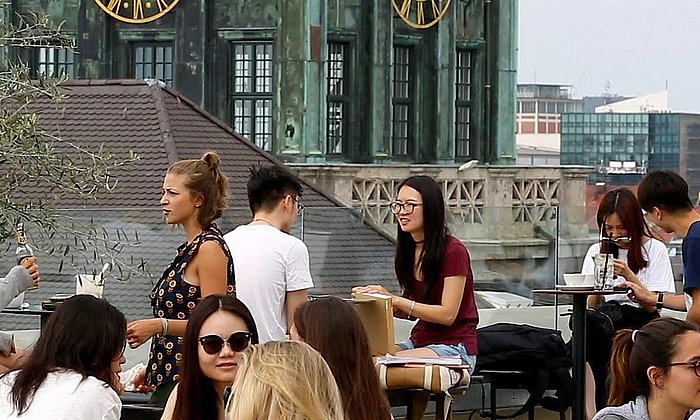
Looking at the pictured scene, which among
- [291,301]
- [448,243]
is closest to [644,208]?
[448,243]

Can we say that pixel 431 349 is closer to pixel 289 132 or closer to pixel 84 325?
pixel 84 325

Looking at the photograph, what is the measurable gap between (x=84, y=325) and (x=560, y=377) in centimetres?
471

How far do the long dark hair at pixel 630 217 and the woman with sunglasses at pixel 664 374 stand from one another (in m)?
2.80

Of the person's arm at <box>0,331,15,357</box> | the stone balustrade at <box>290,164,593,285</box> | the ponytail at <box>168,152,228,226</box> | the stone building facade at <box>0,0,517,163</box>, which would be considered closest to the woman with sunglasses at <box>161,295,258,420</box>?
the ponytail at <box>168,152,228,226</box>

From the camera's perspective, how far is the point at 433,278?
30.2 ft

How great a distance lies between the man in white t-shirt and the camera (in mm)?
9086

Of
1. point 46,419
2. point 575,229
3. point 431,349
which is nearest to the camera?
point 46,419

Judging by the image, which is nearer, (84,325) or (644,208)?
(84,325)

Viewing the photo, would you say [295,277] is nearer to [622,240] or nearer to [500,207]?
[622,240]

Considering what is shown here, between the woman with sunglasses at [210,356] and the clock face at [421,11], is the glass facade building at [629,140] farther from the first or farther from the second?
the woman with sunglasses at [210,356]

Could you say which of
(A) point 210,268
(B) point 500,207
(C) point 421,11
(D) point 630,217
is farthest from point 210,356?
(C) point 421,11

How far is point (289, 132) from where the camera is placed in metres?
27.4

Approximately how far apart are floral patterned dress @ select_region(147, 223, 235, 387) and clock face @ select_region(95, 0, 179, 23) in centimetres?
1981

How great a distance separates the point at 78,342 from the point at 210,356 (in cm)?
51
